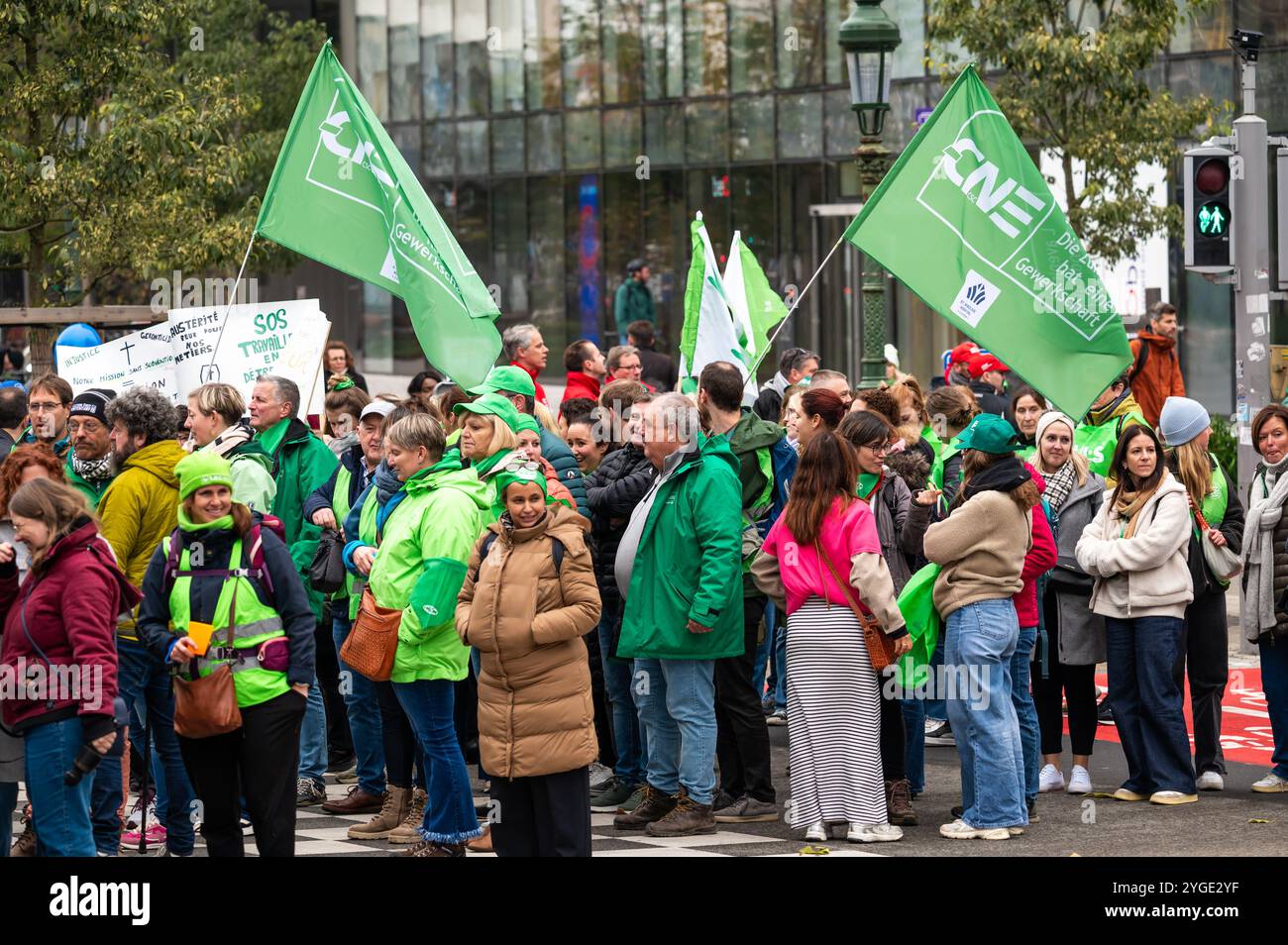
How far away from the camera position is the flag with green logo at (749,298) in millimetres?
13938

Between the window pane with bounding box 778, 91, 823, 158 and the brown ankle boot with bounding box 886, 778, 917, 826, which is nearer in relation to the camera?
the brown ankle boot with bounding box 886, 778, 917, 826

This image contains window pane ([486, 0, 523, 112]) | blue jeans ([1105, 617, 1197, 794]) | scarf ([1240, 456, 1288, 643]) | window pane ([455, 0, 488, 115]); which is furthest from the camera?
window pane ([455, 0, 488, 115])

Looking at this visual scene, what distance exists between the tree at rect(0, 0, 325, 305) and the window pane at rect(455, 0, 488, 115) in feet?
55.0

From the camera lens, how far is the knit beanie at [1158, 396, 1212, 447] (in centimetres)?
1009

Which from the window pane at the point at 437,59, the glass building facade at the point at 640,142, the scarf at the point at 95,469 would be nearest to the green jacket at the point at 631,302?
the glass building facade at the point at 640,142

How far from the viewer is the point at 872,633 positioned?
891 cm

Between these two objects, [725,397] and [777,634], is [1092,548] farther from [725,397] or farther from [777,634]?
[777,634]

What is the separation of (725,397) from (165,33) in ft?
43.2

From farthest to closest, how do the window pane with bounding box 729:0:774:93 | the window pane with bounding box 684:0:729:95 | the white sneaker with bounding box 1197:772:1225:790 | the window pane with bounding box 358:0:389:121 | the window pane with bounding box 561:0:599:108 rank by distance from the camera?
the window pane with bounding box 358:0:389:121
the window pane with bounding box 561:0:599:108
the window pane with bounding box 684:0:729:95
the window pane with bounding box 729:0:774:93
the white sneaker with bounding box 1197:772:1225:790

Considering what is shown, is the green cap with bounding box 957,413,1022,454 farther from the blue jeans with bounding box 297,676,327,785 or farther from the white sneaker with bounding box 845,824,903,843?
the blue jeans with bounding box 297,676,327,785

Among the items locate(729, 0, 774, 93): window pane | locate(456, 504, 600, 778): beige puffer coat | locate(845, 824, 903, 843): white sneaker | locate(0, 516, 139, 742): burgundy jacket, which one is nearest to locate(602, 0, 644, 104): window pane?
locate(729, 0, 774, 93): window pane

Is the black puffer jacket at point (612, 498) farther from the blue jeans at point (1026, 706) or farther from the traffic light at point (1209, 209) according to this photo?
the traffic light at point (1209, 209)

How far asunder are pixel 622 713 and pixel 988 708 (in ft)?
6.49

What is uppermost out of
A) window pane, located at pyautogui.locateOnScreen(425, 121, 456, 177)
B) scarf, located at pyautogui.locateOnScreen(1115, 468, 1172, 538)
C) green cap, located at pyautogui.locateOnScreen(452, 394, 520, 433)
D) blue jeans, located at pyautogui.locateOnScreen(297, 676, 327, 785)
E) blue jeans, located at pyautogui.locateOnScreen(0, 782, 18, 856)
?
window pane, located at pyautogui.locateOnScreen(425, 121, 456, 177)
